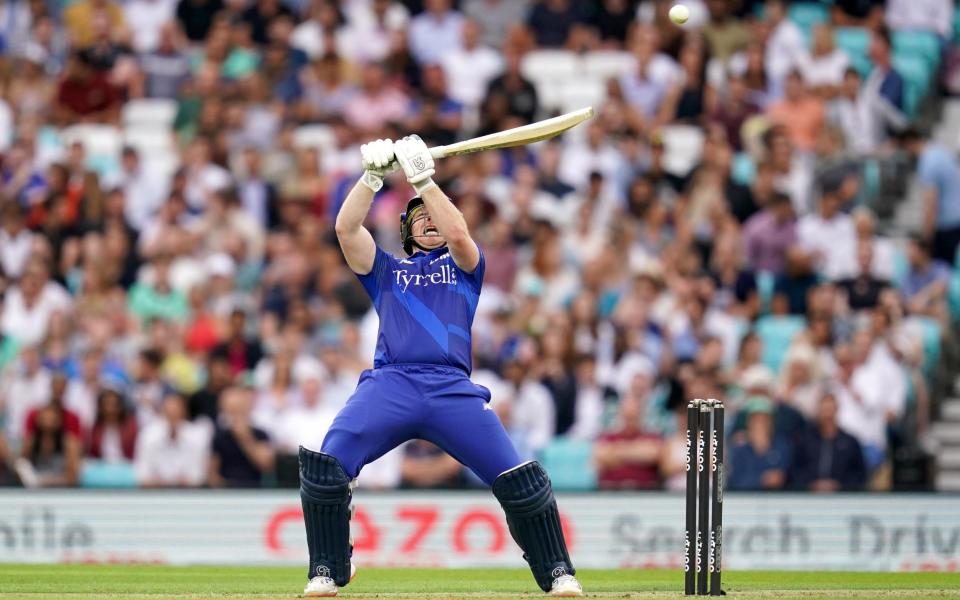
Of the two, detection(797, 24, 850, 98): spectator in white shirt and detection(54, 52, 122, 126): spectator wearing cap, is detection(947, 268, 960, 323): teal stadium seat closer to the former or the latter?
detection(797, 24, 850, 98): spectator in white shirt

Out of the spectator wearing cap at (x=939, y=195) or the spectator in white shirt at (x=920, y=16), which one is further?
the spectator in white shirt at (x=920, y=16)

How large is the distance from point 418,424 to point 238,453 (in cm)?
661

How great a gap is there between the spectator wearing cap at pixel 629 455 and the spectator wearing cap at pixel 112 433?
4.12m

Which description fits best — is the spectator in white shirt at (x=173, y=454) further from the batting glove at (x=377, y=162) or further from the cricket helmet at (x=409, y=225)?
the batting glove at (x=377, y=162)

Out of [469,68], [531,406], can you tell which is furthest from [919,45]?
[531,406]

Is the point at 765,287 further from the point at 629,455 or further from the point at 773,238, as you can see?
the point at 629,455

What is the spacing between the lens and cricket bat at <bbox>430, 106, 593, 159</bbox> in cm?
890

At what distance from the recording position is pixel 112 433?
49.9ft

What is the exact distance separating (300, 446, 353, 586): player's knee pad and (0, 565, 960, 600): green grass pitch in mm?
255

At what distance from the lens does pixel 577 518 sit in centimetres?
1367

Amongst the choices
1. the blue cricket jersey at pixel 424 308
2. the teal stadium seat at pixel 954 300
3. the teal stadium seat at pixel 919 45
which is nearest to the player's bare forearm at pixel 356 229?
the blue cricket jersey at pixel 424 308

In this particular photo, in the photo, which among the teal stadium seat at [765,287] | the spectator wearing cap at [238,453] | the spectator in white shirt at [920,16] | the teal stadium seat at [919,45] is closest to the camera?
the spectator wearing cap at [238,453]

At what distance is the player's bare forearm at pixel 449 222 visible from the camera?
856cm

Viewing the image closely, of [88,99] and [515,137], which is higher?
[88,99]
